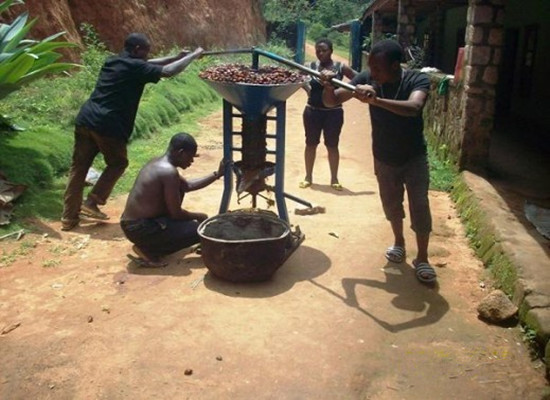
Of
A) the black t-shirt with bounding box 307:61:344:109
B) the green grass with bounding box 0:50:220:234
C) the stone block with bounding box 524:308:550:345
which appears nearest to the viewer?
the stone block with bounding box 524:308:550:345

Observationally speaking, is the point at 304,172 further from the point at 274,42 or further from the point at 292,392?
the point at 274,42

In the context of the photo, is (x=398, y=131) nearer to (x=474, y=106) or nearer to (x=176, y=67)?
(x=176, y=67)

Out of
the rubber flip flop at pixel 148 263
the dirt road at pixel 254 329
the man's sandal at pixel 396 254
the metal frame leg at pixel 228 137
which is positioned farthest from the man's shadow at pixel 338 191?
the rubber flip flop at pixel 148 263

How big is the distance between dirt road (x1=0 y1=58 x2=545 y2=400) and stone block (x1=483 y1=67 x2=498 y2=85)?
2288 mm

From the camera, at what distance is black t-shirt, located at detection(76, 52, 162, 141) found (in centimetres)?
500

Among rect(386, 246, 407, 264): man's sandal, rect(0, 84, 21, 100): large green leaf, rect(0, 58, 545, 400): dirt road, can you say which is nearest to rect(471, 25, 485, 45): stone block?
rect(0, 58, 545, 400): dirt road

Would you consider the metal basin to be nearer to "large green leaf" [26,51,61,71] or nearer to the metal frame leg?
the metal frame leg

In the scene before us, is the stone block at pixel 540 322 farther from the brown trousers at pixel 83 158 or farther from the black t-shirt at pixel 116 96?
the brown trousers at pixel 83 158

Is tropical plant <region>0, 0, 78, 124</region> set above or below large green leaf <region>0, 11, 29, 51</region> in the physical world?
below

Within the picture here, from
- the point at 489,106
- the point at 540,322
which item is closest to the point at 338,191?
the point at 489,106

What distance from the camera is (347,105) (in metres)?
14.8

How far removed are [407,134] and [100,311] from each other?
2517 millimetres

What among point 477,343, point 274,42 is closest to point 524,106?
point 477,343

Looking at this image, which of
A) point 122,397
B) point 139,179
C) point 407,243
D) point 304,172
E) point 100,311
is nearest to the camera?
point 122,397
